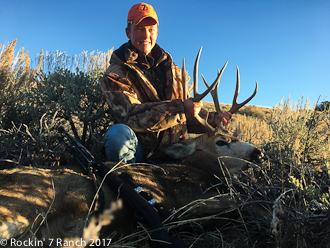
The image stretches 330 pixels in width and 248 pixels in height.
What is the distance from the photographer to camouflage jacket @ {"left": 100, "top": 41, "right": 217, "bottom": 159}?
2951 millimetres

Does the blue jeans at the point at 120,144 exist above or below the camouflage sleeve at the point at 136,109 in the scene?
below

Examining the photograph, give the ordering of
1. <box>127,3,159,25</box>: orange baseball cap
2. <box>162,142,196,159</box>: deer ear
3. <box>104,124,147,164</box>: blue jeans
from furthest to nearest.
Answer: <box>127,3,159,25</box>: orange baseball cap < <box>162,142,196,159</box>: deer ear < <box>104,124,147,164</box>: blue jeans

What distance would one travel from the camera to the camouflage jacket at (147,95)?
2951 millimetres

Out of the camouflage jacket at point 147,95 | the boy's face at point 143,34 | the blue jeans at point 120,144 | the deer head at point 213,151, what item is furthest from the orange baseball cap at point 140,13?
the blue jeans at point 120,144

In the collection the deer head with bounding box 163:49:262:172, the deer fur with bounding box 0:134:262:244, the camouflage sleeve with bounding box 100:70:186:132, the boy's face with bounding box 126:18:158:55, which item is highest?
the boy's face with bounding box 126:18:158:55

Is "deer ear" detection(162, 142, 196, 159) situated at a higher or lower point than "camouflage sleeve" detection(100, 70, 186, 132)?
lower

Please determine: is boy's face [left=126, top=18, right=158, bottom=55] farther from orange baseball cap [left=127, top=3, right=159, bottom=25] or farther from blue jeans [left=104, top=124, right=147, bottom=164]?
blue jeans [left=104, top=124, right=147, bottom=164]

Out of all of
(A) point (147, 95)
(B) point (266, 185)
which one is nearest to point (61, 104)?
(A) point (147, 95)

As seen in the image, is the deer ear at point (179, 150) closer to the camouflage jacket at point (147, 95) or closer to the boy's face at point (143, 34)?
the camouflage jacket at point (147, 95)

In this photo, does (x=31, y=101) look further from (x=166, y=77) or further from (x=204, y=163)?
(x=204, y=163)

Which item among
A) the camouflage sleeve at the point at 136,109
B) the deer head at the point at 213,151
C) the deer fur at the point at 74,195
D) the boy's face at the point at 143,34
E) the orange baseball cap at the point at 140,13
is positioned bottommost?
the deer fur at the point at 74,195

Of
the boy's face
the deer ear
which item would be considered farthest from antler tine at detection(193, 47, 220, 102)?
the boy's face

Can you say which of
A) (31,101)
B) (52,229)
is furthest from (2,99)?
(52,229)

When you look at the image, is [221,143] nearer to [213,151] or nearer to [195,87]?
[213,151]
